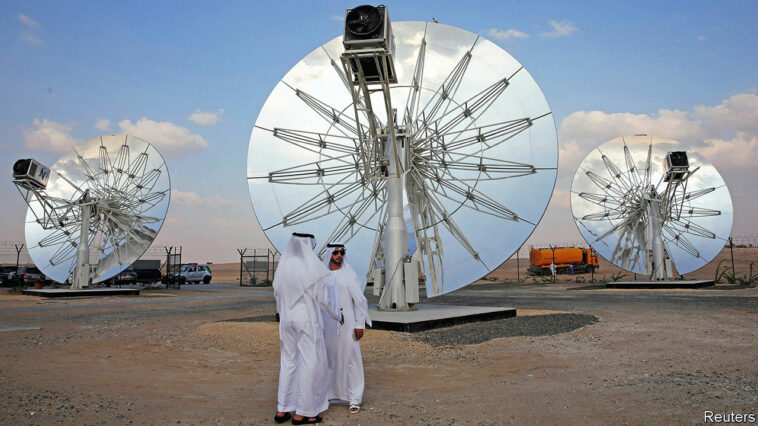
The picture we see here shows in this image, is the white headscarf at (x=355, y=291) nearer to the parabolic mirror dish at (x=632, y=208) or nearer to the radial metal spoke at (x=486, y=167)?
the radial metal spoke at (x=486, y=167)

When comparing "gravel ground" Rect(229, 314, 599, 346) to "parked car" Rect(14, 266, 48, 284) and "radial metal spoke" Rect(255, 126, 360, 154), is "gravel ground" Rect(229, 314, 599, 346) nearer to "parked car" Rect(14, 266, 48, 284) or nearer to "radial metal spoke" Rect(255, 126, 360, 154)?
"radial metal spoke" Rect(255, 126, 360, 154)

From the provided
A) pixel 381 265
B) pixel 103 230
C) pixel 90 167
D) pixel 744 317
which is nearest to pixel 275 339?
pixel 381 265

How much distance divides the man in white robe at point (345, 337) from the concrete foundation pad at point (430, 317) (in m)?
5.24

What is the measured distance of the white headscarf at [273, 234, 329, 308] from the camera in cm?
614

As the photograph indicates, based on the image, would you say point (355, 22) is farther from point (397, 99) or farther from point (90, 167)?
point (90, 167)

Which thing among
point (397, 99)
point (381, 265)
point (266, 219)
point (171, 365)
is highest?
point (397, 99)

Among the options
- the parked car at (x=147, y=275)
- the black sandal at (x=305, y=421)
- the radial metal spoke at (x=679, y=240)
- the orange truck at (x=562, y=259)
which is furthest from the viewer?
the orange truck at (x=562, y=259)

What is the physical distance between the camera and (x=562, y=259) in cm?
5716

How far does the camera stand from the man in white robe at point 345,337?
Answer: 20.8 ft

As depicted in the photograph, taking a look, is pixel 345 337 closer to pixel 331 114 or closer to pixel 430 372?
pixel 430 372

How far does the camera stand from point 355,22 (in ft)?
38.7

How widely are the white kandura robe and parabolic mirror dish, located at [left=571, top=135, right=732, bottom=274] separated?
26.5 m

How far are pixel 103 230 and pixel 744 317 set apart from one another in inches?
1123

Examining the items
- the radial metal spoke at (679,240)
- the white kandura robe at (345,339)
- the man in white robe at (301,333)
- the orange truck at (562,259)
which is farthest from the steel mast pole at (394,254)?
the orange truck at (562,259)
